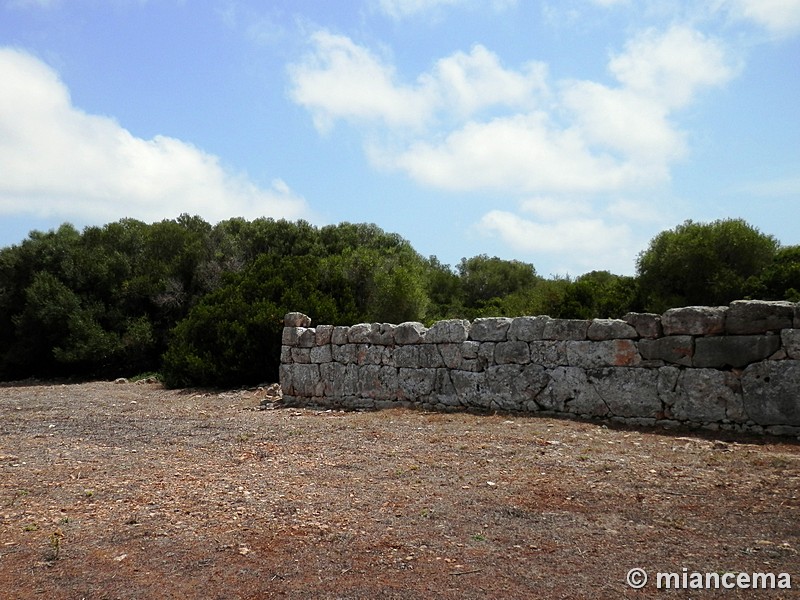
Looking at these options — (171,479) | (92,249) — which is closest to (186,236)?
(92,249)

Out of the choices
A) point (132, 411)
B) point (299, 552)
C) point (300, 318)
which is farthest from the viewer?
point (300, 318)

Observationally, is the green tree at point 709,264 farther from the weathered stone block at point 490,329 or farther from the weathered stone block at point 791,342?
the weathered stone block at point 791,342

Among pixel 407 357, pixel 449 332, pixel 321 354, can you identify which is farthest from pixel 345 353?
pixel 449 332

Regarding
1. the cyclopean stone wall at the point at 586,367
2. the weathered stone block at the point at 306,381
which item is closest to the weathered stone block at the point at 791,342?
the cyclopean stone wall at the point at 586,367

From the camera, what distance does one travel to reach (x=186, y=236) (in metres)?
24.2

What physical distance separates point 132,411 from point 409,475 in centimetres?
703

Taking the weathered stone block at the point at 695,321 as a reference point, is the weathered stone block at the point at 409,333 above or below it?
below

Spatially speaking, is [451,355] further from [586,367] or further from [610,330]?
[610,330]

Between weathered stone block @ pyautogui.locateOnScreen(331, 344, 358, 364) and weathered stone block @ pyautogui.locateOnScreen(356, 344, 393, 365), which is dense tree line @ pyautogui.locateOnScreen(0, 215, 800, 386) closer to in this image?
weathered stone block @ pyautogui.locateOnScreen(331, 344, 358, 364)

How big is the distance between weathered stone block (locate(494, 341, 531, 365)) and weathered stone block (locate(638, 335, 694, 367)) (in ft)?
5.25

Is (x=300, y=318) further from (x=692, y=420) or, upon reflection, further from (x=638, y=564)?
(x=638, y=564)

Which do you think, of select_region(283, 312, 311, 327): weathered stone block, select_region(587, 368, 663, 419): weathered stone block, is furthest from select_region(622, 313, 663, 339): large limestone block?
select_region(283, 312, 311, 327): weathered stone block

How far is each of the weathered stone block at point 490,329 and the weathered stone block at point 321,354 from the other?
2.85 m

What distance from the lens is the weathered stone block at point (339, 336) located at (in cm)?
1200
